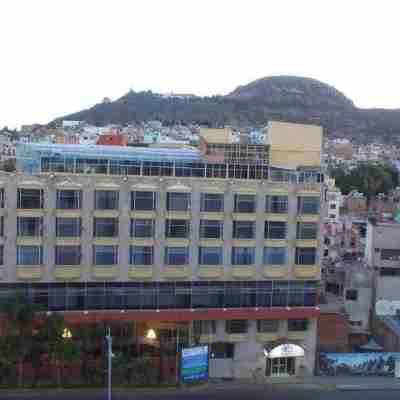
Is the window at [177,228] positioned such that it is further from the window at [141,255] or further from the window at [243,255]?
the window at [243,255]

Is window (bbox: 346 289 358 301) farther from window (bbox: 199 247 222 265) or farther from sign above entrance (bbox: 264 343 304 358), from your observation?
window (bbox: 199 247 222 265)

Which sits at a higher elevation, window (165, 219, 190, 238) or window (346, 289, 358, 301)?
window (165, 219, 190, 238)

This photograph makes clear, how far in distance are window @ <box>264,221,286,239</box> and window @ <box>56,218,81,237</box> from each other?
900cm

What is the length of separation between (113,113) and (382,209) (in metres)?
124

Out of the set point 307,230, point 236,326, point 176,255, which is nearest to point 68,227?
point 176,255

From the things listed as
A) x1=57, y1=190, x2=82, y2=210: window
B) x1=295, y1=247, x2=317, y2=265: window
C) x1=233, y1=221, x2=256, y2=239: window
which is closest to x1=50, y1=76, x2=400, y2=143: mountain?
x1=295, y1=247, x2=317, y2=265: window

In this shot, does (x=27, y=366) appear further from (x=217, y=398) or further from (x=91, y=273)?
(x=217, y=398)

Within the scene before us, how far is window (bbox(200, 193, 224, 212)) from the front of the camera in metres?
28.9

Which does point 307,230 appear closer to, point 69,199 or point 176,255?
point 176,255

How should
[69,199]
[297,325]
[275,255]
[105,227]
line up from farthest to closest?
[297,325]
[275,255]
[105,227]
[69,199]

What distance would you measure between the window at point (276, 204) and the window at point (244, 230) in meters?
1.11

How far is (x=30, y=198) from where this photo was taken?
27.2 meters

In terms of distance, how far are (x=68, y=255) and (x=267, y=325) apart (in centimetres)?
1024

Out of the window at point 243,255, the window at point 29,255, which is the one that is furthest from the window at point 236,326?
the window at point 29,255
